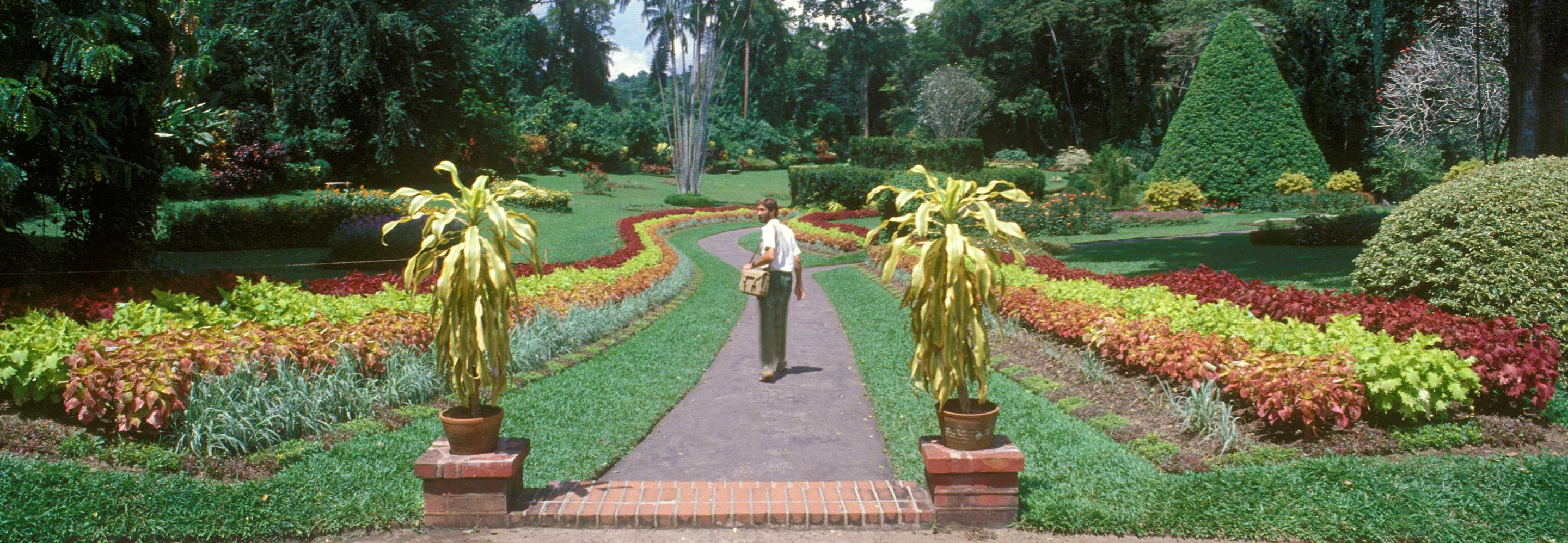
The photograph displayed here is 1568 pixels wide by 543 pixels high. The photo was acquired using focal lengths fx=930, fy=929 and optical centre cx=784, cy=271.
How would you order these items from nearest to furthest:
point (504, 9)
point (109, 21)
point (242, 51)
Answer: point (109, 21)
point (242, 51)
point (504, 9)

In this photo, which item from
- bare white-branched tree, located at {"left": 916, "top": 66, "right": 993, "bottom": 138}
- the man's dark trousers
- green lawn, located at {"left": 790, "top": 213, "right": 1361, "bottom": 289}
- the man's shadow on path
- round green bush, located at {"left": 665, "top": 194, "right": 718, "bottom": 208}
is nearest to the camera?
the man's dark trousers

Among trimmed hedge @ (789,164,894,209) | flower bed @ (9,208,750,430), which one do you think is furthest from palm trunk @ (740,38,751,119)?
flower bed @ (9,208,750,430)

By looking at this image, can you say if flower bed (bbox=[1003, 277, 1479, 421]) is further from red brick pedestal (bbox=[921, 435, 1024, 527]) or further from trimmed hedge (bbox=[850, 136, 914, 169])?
trimmed hedge (bbox=[850, 136, 914, 169])

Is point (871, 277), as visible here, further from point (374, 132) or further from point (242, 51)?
point (242, 51)

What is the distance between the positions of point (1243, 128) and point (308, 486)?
83.7ft

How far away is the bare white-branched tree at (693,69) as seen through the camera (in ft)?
112

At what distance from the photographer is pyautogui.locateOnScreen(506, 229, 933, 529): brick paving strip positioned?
4281mm

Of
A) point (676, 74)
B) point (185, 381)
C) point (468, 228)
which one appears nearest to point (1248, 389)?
point (468, 228)

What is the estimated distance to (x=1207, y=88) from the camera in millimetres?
25688

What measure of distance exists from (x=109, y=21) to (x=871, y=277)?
1091 centimetres

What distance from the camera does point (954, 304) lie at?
4.17 m

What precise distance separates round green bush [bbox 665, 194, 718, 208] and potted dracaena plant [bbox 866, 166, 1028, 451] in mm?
28628

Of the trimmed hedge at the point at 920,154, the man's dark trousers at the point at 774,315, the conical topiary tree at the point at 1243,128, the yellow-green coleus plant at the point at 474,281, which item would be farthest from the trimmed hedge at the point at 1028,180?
the yellow-green coleus plant at the point at 474,281

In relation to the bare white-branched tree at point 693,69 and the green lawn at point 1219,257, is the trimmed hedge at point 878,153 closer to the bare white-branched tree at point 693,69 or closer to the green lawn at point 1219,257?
the bare white-branched tree at point 693,69
